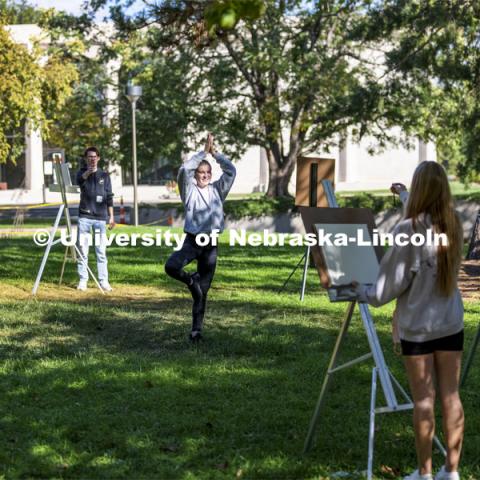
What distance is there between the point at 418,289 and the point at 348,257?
66 cm

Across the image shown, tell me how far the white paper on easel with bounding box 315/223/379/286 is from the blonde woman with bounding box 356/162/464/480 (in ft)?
1.40

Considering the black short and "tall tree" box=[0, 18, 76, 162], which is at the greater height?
"tall tree" box=[0, 18, 76, 162]

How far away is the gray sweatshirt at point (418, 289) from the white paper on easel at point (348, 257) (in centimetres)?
48

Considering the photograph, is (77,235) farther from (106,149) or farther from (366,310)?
(106,149)

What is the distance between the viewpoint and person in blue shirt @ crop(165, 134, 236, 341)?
9.72 meters

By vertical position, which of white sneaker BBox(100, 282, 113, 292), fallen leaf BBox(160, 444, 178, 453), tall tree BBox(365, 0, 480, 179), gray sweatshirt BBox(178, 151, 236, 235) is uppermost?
tall tree BBox(365, 0, 480, 179)

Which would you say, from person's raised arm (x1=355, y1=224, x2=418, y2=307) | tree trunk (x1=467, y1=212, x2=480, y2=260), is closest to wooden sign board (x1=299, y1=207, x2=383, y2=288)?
person's raised arm (x1=355, y1=224, x2=418, y2=307)

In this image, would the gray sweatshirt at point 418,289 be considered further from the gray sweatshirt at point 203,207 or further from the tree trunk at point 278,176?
the tree trunk at point 278,176

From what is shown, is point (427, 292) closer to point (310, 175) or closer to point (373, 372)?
point (373, 372)

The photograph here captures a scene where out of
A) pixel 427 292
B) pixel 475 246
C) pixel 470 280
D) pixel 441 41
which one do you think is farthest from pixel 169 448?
pixel 441 41

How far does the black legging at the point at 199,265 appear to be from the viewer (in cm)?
966

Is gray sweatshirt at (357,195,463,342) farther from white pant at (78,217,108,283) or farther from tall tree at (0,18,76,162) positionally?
tall tree at (0,18,76,162)

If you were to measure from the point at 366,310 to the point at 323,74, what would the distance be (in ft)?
73.5

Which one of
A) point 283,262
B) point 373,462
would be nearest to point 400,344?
point 373,462
